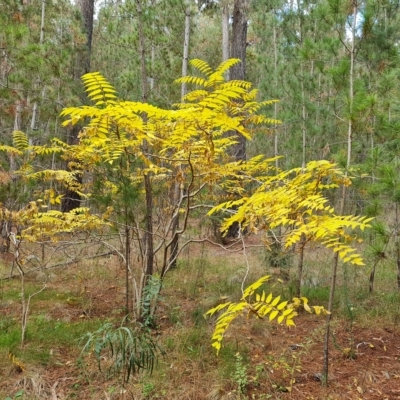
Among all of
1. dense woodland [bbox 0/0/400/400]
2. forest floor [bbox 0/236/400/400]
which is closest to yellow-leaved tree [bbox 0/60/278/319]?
dense woodland [bbox 0/0/400/400]

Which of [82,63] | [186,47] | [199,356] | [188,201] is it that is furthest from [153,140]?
[82,63]

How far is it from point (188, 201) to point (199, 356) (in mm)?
1348

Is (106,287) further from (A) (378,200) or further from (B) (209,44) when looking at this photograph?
(B) (209,44)

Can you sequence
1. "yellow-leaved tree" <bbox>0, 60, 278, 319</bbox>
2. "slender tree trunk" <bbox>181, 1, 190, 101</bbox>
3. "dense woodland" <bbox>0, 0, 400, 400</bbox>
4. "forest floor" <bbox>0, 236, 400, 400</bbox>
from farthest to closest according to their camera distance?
"slender tree trunk" <bbox>181, 1, 190, 101</bbox>
"forest floor" <bbox>0, 236, 400, 400</bbox>
"dense woodland" <bbox>0, 0, 400, 400</bbox>
"yellow-leaved tree" <bbox>0, 60, 278, 319</bbox>

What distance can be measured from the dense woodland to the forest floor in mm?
23

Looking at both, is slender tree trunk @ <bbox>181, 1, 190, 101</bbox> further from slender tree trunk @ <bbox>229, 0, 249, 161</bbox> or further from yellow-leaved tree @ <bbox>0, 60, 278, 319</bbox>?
yellow-leaved tree @ <bbox>0, 60, 278, 319</bbox>

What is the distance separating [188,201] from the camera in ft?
9.67

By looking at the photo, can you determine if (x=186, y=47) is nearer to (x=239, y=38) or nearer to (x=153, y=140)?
(x=239, y=38)

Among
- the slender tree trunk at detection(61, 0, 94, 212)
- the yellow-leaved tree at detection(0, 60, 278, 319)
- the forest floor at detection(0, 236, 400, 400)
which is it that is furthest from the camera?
the slender tree trunk at detection(61, 0, 94, 212)

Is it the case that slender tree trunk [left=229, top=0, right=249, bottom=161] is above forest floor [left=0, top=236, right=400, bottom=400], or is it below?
above

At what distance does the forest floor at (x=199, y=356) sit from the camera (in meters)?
Result: 2.74

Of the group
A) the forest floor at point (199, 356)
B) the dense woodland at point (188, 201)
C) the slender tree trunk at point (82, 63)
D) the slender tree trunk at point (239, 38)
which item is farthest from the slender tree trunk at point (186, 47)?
the forest floor at point (199, 356)

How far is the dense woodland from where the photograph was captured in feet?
7.54

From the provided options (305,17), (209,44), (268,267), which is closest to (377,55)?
(305,17)
